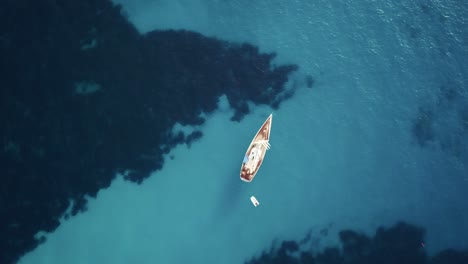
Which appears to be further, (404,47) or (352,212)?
(404,47)

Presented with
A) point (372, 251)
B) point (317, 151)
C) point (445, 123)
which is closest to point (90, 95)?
point (317, 151)

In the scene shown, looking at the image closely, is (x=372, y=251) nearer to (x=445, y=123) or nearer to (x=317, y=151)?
(x=317, y=151)

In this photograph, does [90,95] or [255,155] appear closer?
[255,155]

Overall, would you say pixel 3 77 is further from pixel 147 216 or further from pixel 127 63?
pixel 147 216

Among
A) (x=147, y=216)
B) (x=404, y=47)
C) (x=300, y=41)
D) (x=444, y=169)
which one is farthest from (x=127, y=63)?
→ (x=444, y=169)

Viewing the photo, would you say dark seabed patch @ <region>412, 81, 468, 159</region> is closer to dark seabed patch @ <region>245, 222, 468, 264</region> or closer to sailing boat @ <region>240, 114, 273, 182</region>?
dark seabed patch @ <region>245, 222, 468, 264</region>

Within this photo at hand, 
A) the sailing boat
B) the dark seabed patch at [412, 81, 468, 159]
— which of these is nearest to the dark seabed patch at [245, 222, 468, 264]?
the sailing boat
